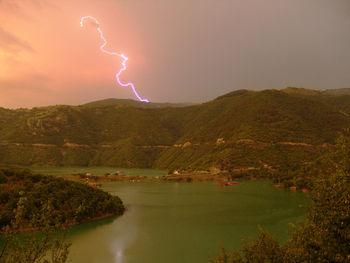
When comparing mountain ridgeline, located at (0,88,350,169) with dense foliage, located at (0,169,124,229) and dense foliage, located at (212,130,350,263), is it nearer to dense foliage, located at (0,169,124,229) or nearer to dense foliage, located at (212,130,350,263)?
dense foliage, located at (0,169,124,229)

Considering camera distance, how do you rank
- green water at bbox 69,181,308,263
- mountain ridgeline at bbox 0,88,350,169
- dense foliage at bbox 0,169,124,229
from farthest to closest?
1. mountain ridgeline at bbox 0,88,350,169
2. dense foliage at bbox 0,169,124,229
3. green water at bbox 69,181,308,263

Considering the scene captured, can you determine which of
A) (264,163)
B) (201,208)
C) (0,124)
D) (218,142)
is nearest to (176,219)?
(201,208)

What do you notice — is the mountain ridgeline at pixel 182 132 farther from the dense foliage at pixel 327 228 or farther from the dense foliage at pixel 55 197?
the dense foliage at pixel 327 228

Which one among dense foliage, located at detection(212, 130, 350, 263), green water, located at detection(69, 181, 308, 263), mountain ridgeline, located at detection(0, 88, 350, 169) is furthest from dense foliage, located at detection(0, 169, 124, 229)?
mountain ridgeline, located at detection(0, 88, 350, 169)

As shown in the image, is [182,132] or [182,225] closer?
[182,225]

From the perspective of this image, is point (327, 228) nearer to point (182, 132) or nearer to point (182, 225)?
point (182, 225)

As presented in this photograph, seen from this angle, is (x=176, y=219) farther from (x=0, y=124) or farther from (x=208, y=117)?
(x=0, y=124)

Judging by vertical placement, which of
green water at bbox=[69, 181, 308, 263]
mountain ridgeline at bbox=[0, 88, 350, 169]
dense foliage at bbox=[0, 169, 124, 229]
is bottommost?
green water at bbox=[69, 181, 308, 263]

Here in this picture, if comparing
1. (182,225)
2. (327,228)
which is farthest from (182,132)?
(327,228)
